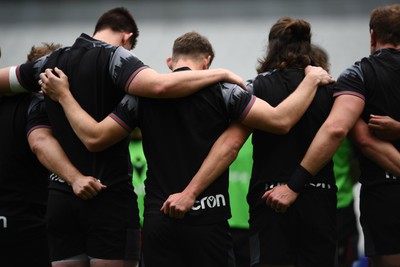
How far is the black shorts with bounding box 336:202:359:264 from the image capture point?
22.2 ft

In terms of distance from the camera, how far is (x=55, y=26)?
389 inches

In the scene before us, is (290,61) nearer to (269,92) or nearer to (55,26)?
(269,92)

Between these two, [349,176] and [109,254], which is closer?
[109,254]

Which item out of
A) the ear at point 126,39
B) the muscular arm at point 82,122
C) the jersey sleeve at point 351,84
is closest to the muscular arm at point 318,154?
the jersey sleeve at point 351,84

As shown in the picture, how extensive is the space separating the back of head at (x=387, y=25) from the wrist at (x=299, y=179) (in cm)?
100

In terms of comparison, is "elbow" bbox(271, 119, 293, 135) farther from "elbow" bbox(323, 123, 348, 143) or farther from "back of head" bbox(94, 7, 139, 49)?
"back of head" bbox(94, 7, 139, 49)

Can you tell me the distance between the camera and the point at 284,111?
4.19 metres

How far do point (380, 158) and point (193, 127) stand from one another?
1.14m

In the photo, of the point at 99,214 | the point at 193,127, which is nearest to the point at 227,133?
the point at 193,127

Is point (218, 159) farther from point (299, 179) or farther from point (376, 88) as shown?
point (376, 88)

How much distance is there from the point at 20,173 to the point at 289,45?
189cm

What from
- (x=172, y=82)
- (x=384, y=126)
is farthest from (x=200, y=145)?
(x=384, y=126)

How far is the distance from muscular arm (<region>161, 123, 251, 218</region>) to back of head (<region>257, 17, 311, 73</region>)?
646 millimetres

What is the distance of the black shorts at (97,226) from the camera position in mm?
4297
